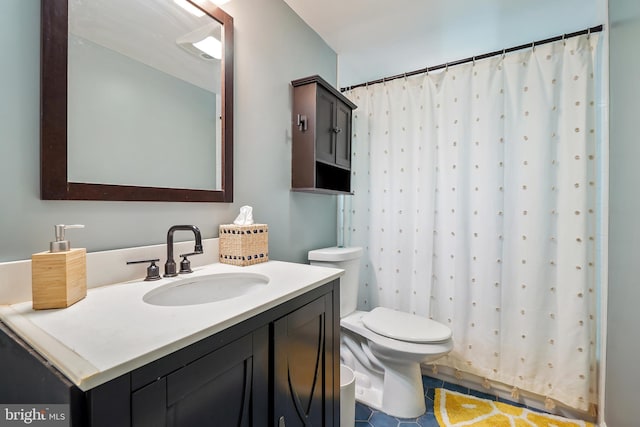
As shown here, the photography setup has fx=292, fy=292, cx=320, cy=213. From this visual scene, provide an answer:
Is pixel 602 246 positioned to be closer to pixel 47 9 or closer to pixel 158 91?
pixel 158 91

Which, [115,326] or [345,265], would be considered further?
[345,265]

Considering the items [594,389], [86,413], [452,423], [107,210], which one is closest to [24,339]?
[86,413]

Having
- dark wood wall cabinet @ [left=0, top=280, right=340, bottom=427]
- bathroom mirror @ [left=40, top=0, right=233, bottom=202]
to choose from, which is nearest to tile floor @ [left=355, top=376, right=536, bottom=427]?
dark wood wall cabinet @ [left=0, top=280, right=340, bottom=427]

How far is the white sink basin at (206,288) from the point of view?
935 millimetres

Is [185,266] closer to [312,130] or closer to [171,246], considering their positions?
[171,246]

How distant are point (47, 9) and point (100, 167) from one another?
1.41 feet

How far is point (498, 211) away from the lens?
5.72 feet

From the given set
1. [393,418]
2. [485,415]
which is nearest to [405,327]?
[393,418]

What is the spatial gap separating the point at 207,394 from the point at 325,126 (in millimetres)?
1458

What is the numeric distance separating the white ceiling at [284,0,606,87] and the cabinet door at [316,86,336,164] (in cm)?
44

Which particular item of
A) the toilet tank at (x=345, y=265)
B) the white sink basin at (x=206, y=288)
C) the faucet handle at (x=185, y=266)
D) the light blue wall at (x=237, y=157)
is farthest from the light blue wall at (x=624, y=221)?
the faucet handle at (x=185, y=266)

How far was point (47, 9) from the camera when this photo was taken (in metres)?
0.79

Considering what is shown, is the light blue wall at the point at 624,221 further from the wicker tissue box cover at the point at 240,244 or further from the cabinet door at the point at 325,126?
the wicker tissue box cover at the point at 240,244

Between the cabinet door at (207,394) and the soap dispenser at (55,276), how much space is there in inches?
14.5
